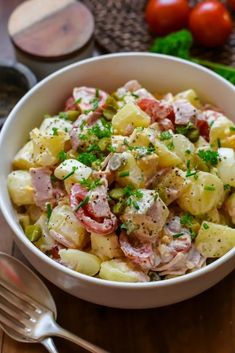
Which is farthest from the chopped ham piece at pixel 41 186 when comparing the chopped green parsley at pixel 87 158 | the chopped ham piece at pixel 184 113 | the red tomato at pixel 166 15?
the red tomato at pixel 166 15

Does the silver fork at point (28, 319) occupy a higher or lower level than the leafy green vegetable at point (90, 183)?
lower

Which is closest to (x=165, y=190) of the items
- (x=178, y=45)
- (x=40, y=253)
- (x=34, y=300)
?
(x=40, y=253)

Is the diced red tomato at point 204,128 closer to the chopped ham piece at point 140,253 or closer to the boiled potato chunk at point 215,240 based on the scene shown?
the boiled potato chunk at point 215,240

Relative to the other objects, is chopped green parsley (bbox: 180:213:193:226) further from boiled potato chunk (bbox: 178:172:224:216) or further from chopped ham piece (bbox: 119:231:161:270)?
chopped ham piece (bbox: 119:231:161:270)

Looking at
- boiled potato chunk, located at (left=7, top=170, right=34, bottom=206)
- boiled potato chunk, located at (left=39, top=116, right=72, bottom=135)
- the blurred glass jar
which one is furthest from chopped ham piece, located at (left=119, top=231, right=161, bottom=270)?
the blurred glass jar

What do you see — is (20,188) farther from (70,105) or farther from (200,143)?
(200,143)

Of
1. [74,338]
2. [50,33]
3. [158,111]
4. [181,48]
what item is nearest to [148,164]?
[158,111]

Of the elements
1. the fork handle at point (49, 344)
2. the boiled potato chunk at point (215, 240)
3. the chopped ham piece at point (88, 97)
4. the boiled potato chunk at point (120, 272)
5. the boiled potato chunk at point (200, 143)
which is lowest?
the fork handle at point (49, 344)
